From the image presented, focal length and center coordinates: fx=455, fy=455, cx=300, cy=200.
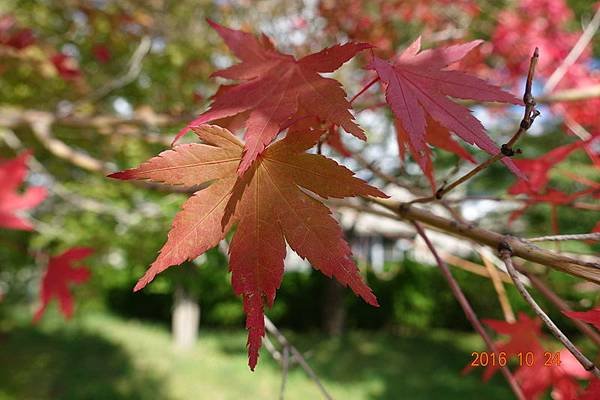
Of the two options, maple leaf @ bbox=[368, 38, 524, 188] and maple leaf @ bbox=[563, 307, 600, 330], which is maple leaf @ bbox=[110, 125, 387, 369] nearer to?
maple leaf @ bbox=[368, 38, 524, 188]

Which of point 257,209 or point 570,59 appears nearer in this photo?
point 257,209

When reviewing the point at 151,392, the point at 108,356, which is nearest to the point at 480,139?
the point at 151,392

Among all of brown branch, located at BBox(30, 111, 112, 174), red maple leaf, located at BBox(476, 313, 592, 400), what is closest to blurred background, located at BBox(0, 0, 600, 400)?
brown branch, located at BBox(30, 111, 112, 174)

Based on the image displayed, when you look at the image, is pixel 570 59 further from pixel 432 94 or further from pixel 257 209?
pixel 257 209

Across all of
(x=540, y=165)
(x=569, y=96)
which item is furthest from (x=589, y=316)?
(x=569, y=96)

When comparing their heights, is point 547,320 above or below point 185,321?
below

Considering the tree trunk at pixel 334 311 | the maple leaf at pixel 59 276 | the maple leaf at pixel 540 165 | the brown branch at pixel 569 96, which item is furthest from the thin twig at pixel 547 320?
the tree trunk at pixel 334 311

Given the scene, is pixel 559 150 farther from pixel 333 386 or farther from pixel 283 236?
pixel 333 386
